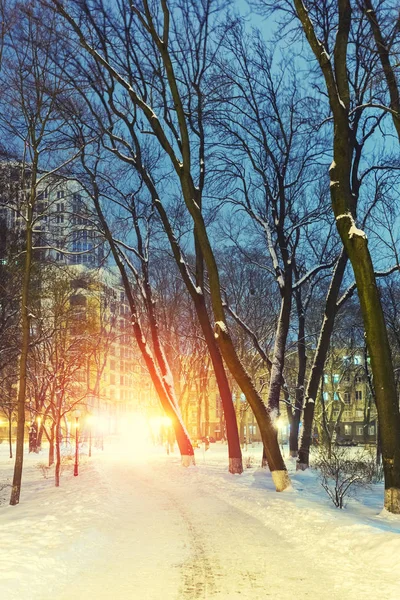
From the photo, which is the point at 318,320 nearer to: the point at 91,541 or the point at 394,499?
the point at 394,499

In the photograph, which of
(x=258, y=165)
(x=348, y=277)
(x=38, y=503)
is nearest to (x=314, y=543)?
(x=38, y=503)

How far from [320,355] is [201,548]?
34.6 feet

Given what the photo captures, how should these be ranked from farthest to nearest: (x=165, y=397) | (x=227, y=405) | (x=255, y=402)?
(x=165, y=397) < (x=227, y=405) < (x=255, y=402)

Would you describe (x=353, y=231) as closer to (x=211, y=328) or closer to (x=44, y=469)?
(x=211, y=328)

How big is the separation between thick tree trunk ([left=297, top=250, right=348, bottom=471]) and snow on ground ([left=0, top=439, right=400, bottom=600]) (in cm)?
505

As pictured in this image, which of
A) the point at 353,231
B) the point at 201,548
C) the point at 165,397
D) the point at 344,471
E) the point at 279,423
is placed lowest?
the point at 201,548

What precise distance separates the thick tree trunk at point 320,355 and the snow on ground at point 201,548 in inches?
199

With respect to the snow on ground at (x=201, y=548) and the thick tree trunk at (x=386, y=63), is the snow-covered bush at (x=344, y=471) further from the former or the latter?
the thick tree trunk at (x=386, y=63)

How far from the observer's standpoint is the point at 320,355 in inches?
706

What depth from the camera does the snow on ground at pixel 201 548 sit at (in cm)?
633

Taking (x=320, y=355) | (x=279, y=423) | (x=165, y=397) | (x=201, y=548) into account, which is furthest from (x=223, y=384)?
(x=279, y=423)

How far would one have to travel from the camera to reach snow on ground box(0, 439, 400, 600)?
6328mm

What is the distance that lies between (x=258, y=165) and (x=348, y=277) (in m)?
13.0

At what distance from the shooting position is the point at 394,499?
989 centimetres
